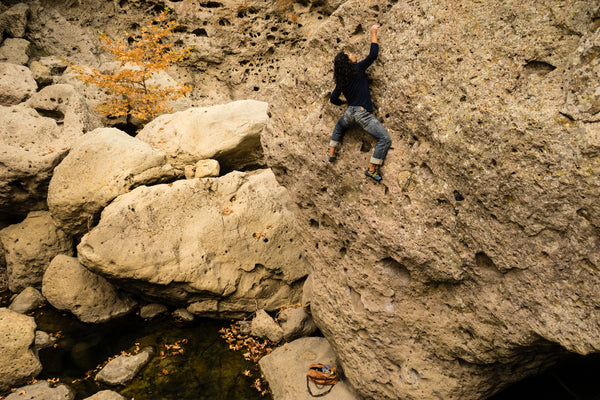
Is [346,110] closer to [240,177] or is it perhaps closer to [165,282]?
[240,177]

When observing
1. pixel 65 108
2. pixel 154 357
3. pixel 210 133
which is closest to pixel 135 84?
pixel 65 108

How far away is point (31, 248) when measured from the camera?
827 cm

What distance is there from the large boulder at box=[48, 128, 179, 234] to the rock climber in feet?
15.3

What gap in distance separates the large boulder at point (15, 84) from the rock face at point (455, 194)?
7.48 m

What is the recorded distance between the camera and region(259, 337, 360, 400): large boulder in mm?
5414

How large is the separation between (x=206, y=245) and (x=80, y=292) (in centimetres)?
274

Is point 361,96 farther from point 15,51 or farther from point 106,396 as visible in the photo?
point 15,51

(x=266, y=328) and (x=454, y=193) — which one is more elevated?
(x=454, y=193)

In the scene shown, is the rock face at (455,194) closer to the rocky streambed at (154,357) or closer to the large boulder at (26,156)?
the rocky streambed at (154,357)

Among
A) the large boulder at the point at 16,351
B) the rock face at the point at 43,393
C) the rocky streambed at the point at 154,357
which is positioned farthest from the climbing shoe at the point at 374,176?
the large boulder at the point at 16,351

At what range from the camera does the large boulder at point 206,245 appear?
658 cm

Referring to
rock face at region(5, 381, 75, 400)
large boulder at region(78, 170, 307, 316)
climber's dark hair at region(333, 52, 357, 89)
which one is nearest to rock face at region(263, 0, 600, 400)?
climber's dark hair at region(333, 52, 357, 89)

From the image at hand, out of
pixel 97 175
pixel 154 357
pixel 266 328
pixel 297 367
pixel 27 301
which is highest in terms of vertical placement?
pixel 97 175

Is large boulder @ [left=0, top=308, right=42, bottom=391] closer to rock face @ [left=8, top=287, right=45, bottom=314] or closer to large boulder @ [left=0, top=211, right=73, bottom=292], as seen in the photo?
rock face @ [left=8, top=287, right=45, bottom=314]
